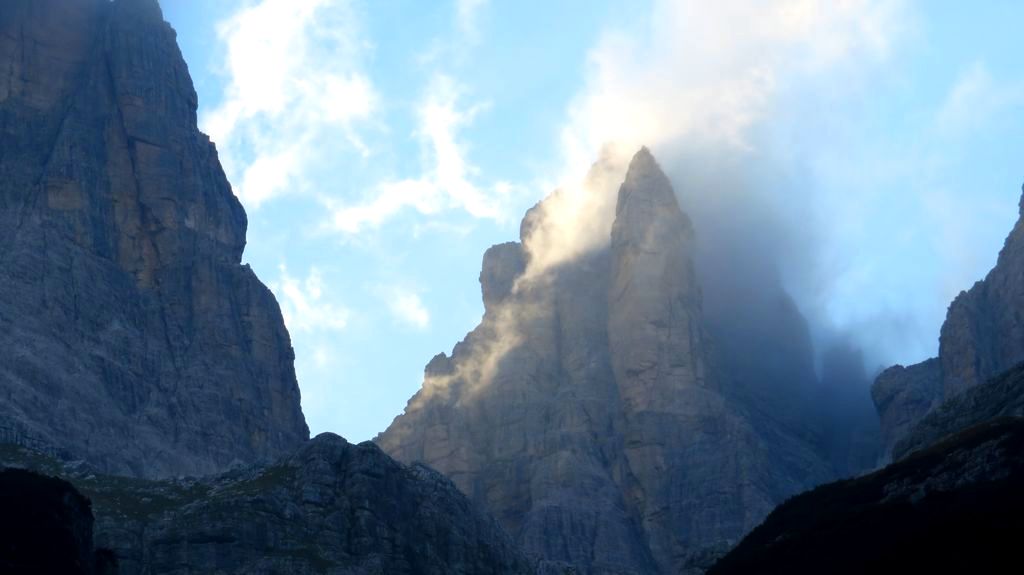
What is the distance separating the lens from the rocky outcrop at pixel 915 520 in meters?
104

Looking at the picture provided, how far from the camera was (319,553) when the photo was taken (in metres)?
162

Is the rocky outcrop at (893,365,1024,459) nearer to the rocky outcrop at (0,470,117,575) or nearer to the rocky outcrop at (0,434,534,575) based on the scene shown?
the rocky outcrop at (0,434,534,575)

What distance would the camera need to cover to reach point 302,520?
166 m

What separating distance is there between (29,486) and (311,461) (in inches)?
1723

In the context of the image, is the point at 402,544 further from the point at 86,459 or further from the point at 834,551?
the point at 834,551

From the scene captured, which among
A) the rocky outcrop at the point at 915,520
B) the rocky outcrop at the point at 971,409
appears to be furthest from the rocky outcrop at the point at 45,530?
the rocky outcrop at the point at 971,409

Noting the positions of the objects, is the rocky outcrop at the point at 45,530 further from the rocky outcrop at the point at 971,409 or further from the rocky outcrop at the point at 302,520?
the rocky outcrop at the point at 971,409

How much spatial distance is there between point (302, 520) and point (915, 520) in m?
63.5

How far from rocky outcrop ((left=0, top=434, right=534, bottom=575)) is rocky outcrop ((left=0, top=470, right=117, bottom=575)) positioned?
2065cm

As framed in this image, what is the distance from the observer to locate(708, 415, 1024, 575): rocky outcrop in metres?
104

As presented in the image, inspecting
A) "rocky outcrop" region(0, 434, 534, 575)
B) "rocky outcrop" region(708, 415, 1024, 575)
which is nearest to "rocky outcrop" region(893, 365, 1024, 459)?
"rocky outcrop" region(708, 415, 1024, 575)

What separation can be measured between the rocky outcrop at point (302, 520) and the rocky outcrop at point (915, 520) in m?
38.8

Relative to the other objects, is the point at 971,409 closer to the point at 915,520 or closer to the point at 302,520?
the point at 915,520

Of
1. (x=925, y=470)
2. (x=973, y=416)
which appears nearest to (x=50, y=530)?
(x=925, y=470)
